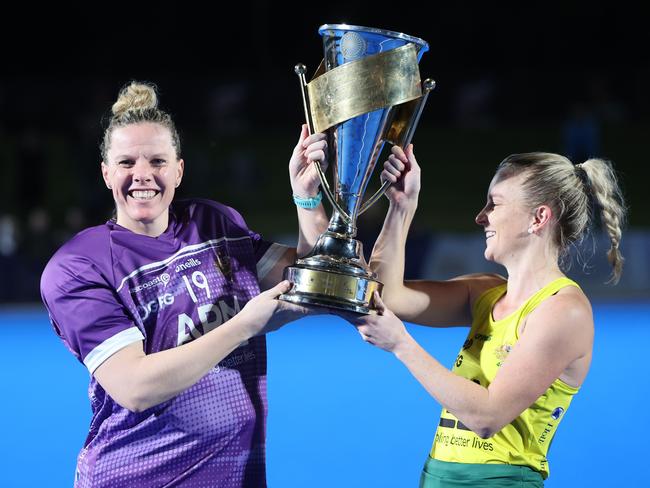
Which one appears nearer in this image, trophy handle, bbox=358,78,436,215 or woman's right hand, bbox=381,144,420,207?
trophy handle, bbox=358,78,436,215

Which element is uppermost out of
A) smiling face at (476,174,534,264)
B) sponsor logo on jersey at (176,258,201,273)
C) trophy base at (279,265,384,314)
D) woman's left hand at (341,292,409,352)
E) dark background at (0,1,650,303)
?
dark background at (0,1,650,303)

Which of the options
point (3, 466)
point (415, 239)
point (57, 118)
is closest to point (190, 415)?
point (3, 466)

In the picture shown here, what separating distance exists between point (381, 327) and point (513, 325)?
1.36 feet

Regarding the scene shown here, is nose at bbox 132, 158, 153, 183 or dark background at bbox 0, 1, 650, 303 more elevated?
dark background at bbox 0, 1, 650, 303

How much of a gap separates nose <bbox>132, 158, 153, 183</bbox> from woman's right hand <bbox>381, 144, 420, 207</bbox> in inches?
22.6

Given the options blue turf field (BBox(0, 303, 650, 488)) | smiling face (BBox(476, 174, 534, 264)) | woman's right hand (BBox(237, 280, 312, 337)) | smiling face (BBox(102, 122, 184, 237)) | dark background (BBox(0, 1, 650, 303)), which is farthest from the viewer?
dark background (BBox(0, 1, 650, 303))

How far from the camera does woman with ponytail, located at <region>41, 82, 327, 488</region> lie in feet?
6.35

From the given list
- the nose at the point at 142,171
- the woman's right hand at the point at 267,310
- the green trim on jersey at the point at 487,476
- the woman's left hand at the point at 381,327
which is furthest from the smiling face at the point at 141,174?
the green trim on jersey at the point at 487,476

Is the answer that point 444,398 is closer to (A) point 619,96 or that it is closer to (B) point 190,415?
(B) point 190,415

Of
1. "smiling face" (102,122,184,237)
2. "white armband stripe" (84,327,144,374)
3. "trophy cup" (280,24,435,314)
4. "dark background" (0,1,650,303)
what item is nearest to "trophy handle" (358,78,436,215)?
"trophy cup" (280,24,435,314)

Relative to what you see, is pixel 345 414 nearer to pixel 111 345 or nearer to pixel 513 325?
pixel 513 325

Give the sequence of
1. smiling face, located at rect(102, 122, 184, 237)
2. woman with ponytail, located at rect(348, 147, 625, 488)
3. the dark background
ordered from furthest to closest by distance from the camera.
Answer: the dark background
smiling face, located at rect(102, 122, 184, 237)
woman with ponytail, located at rect(348, 147, 625, 488)

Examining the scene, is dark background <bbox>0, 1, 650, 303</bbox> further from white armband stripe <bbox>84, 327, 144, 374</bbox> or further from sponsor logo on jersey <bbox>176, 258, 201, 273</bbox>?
white armband stripe <bbox>84, 327, 144, 374</bbox>

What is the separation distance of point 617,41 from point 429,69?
3354mm
